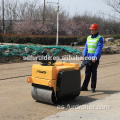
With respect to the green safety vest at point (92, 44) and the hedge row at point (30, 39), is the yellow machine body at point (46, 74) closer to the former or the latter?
the green safety vest at point (92, 44)

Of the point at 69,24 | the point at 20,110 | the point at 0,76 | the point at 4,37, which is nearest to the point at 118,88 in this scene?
the point at 20,110

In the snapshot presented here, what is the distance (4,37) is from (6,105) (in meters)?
25.8

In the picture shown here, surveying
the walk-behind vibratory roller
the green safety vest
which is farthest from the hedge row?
the walk-behind vibratory roller

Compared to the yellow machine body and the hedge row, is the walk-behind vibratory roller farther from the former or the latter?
the hedge row

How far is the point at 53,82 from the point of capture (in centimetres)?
541

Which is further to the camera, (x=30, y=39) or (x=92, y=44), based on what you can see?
(x=30, y=39)

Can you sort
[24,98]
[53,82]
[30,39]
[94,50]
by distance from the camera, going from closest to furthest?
[53,82] < [24,98] < [94,50] < [30,39]

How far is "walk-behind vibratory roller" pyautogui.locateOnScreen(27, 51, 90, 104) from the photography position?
5449 millimetres

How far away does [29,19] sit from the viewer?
129 ft

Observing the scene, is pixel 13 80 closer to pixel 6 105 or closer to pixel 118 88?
pixel 6 105

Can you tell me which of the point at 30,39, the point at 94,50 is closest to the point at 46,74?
the point at 94,50

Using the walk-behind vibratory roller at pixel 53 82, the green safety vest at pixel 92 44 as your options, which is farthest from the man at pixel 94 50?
the walk-behind vibratory roller at pixel 53 82

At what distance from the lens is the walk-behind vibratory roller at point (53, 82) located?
545 cm

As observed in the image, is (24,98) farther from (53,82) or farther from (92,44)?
(92,44)
